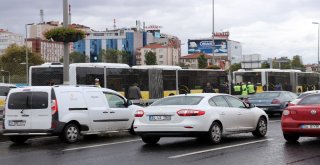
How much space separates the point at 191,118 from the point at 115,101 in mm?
4155

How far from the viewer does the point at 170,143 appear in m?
14.1

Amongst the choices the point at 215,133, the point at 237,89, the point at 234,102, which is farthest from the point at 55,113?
the point at 237,89

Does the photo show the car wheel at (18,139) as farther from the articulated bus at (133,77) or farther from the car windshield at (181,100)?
the articulated bus at (133,77)

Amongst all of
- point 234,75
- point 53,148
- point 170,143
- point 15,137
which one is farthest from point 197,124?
point 234,75

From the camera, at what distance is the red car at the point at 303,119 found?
1313cm

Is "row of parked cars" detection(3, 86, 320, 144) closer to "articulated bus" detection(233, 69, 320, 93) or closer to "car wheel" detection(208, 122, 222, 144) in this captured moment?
"car wheel" detection(208, 122, 222, 144)

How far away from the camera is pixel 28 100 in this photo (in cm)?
1470

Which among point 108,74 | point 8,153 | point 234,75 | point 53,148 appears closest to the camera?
point 8,153

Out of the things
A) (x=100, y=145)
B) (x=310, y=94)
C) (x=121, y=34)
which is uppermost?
(x=121, y=34)

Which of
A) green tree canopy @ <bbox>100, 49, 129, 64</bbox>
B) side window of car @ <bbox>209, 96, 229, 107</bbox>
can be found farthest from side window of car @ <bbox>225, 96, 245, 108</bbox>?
green tree canopy @ <bbox>100, 49, 129, 64</bbox>

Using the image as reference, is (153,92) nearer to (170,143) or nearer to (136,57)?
(170,143)

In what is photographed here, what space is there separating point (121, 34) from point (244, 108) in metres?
162

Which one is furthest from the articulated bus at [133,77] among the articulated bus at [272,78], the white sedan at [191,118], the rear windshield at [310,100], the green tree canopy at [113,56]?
the green tree canopy at [113,56]

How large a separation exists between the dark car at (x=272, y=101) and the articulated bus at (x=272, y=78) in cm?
1632
